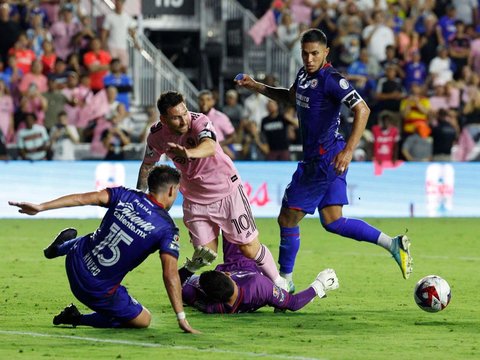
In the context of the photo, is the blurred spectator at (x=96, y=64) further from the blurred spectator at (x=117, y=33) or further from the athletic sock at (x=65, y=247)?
the athletic sock at (x=65, y=247)

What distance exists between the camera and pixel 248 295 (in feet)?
33.0

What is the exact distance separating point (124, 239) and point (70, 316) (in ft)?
2.88

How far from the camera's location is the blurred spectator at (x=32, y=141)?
21.2m

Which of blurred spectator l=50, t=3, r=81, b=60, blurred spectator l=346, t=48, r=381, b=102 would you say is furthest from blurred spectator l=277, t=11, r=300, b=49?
blurred spectator l=50, t=3, r=81, b=60

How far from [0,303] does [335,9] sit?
1725 cm

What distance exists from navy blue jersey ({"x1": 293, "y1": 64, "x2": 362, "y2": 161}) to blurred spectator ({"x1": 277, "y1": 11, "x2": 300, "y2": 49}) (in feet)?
50.5

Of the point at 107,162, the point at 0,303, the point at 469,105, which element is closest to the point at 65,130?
the point at 107,162

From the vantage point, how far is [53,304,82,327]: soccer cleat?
366 inches

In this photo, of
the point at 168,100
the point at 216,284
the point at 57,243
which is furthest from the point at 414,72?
the point at 57,243

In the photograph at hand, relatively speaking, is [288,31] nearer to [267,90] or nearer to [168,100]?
[267,90]

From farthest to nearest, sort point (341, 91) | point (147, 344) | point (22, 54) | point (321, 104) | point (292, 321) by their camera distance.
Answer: point (22, 54) → point (321, 104) → point (341, 91) → point (292, 321) → point (147, 344)

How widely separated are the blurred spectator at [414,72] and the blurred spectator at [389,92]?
89cm

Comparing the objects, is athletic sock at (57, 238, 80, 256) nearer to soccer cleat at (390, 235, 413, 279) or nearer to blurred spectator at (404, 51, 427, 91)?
soccer cleat at (390, 235, 413, 279)

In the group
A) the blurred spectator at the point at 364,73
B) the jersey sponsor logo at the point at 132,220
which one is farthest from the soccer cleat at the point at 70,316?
the blurred spectator at the point at 364,73
